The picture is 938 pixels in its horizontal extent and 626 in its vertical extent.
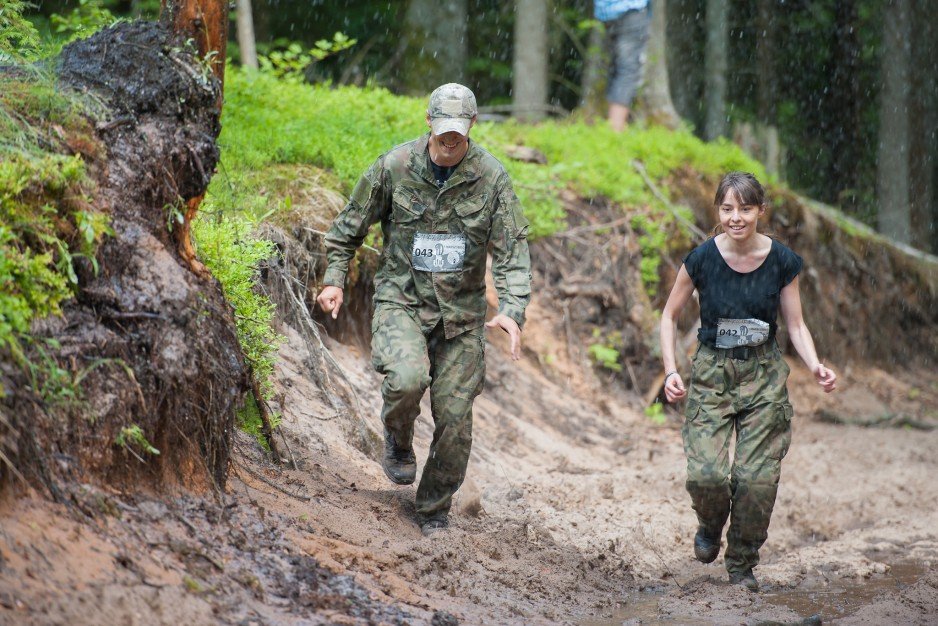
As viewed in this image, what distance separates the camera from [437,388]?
5.52 meters

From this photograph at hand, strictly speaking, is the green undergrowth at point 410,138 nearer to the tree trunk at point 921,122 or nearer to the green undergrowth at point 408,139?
the green undergrowth at point 408,139

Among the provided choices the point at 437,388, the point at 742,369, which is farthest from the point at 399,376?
the point at 742,369

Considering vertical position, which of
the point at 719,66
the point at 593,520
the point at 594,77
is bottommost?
the point at 593,520

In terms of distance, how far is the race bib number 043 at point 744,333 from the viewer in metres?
5.48

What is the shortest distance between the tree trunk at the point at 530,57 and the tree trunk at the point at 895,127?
9.56m

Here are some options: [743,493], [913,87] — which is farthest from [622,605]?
[913,87]

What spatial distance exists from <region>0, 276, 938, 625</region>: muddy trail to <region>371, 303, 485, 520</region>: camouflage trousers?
27 centimetres

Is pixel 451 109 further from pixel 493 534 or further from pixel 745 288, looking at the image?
pixel 493 534

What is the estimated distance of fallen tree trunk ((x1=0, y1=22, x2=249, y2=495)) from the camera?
382cm

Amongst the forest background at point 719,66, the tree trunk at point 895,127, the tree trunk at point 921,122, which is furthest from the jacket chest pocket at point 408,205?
the tree trunk at point 921,122

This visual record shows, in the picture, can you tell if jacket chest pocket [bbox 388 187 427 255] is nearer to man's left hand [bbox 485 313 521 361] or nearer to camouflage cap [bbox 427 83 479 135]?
camouflage cap [bbox 427 83 479 135]

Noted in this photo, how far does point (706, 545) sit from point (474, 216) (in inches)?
91.1

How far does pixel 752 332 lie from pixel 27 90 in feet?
12.5

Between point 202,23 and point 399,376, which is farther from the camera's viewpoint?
point 399,376
